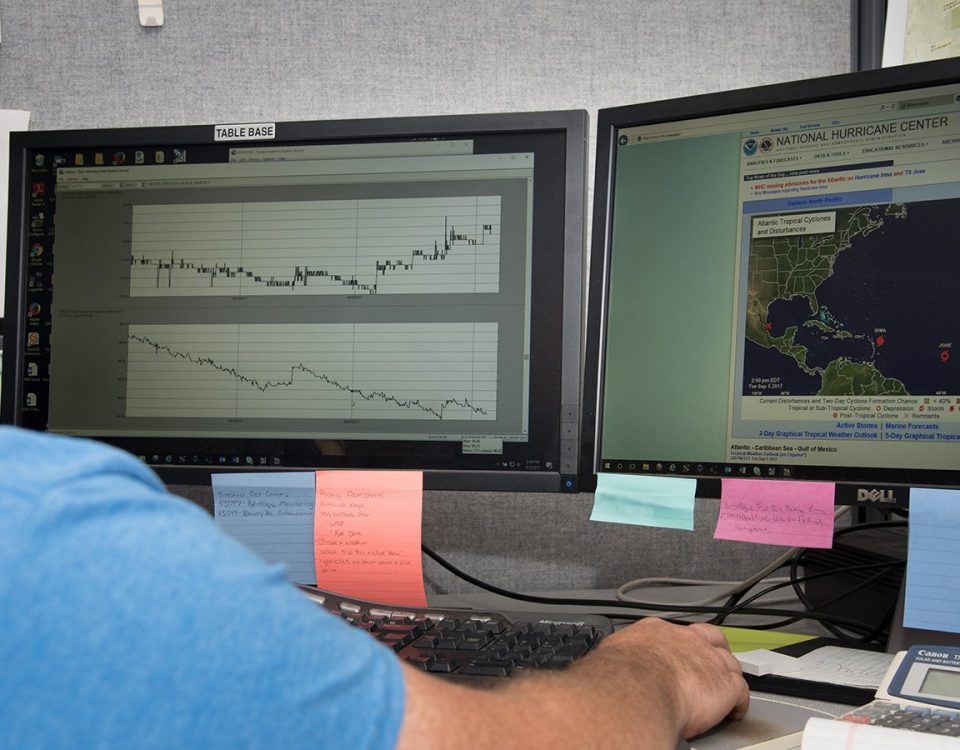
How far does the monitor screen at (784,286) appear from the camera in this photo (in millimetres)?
651

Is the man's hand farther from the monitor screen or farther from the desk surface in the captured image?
the monitor screen

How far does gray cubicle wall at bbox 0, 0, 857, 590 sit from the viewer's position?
0.95 meters

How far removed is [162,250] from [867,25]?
74 cm

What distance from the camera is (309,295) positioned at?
806 millimetres

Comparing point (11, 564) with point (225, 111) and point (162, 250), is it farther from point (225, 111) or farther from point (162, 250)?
point (225, 111)

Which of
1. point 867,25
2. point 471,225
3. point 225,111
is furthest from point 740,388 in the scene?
point 225,111

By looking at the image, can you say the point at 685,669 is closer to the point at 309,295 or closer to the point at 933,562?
the point at 933,562

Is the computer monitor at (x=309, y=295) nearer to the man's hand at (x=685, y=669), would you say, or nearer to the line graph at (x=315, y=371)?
the line graph at (x=315, y=371)

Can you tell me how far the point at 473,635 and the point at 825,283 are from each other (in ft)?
1.21

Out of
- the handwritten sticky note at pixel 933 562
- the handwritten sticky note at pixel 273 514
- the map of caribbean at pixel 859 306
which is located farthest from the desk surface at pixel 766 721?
the handwritten sticky note at pixel 273 514

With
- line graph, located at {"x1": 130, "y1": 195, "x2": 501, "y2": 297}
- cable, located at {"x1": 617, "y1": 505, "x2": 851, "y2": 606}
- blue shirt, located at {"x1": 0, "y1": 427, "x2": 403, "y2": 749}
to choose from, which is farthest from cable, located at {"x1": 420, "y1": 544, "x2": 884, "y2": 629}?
blue shirt, located at {"x1": 0, "y1": 427, "x2": 403, "y2": 749}

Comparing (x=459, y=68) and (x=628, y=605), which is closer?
(x=628, y=605)

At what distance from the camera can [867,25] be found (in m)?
0.93

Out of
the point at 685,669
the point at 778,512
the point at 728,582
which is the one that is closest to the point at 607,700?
the point at 685,669
